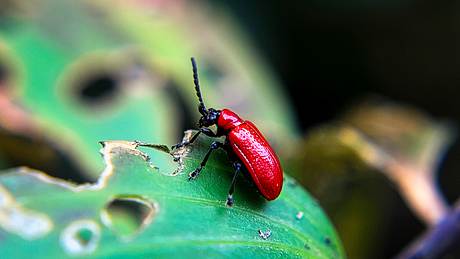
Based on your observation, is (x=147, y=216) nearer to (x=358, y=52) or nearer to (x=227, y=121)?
(x=227, y=121)

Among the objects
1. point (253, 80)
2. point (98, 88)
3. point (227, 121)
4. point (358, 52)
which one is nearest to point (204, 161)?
point (227, 121)

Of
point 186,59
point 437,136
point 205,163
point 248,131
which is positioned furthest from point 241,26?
point 205,163

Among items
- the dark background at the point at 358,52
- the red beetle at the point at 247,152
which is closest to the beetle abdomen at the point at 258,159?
the red beetle at the point at 247,152

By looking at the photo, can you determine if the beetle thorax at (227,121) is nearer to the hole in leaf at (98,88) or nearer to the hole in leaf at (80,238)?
the hole in leaf at (80,238)

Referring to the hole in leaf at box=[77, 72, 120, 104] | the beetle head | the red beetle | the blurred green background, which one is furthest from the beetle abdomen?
the hole in leaf at box=[77, 72, 120, 104]

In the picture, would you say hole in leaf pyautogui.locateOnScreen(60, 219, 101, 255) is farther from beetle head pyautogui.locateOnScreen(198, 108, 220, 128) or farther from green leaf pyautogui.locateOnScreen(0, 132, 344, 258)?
beetle head pyautogui.locateOnScreen(198, 108, 220, 128)

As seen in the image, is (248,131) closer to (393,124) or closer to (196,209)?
(196,209)
